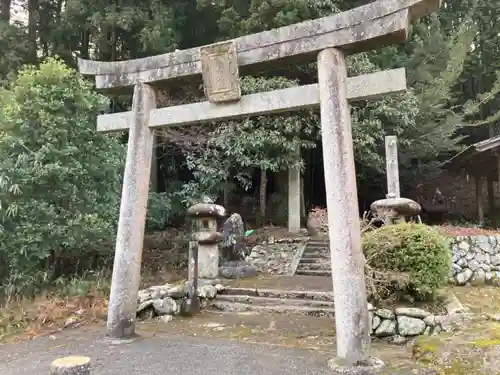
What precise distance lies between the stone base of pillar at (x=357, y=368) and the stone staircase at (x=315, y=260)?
6637mm

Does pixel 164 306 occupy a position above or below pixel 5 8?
below

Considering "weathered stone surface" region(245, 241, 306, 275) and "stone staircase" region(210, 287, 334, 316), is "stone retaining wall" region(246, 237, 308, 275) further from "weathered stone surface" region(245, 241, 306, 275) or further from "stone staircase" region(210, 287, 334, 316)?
"stone staircase" region(210, 287, 334, 316)

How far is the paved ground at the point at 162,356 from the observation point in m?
4.79

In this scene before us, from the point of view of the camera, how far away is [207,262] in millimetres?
9875

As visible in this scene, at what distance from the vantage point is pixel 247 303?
873 cm

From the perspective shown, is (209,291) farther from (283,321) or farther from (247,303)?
(283,321)

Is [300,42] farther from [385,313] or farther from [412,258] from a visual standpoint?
[385,313]

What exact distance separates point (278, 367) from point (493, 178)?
1649cm

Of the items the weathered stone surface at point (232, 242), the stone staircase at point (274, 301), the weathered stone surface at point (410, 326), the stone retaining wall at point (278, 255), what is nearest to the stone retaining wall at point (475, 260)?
the stone staircase at point (274, 301)

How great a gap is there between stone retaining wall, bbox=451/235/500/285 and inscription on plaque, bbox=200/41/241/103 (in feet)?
22.9

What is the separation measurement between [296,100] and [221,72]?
1062 millimetres

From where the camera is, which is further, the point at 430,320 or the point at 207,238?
the point at 207,238

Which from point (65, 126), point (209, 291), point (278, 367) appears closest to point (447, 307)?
point (278, 367)

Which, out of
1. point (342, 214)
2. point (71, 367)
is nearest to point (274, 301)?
point (342, 214)
